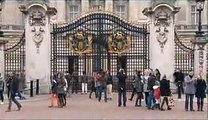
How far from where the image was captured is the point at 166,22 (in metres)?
28.5

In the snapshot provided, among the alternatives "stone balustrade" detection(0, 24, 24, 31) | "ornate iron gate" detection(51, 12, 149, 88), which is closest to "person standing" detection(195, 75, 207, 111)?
"ornate iron gate" detection(51, 12, 149, 88)

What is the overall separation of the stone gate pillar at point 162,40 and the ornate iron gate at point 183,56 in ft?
2.97

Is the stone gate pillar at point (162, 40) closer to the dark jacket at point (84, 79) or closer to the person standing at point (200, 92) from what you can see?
the dark jacket at point (84, 79)

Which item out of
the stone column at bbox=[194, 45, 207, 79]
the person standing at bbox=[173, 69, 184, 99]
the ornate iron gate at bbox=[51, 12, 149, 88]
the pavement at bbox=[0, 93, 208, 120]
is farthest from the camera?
the ornate iron gate at bbox=[51, 12, 149, 88]

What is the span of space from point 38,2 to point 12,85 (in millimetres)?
7970

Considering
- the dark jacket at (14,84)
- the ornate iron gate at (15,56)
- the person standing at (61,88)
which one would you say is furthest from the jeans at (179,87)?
the dark jacket at (14,84)

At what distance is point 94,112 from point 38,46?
9.17m

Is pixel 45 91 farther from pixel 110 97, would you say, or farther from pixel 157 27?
pixel 157 27

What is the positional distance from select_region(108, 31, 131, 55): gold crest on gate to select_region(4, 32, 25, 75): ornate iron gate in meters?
4.48

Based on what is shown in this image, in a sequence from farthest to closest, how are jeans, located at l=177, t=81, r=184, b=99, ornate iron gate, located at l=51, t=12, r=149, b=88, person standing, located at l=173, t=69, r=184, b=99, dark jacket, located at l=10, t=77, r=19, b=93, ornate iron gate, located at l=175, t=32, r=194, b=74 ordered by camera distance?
ornate iron gate, located at l=175, t=32, r=194, b=74 < ornate iron gate, located at l=51, t=12, r=149, b=88 < person standing, located at l=173, t=69, r=184, b=99 < jeans, located at l=177, t=81, r=184, b=99 < dark jacket, located at l=10, t=77, r=19, b=93

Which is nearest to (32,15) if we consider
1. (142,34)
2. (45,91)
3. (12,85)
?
(45,91)

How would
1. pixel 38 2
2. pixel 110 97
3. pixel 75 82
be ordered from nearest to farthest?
pixel 110 97 → pixel 38 2 → pixel 75 82

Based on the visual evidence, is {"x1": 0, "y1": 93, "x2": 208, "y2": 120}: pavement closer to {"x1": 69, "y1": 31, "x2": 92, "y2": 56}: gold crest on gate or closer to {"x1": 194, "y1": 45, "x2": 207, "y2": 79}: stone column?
{"x1": 194, "y1": 45, "x2": 207, "y2": 79}: stone column

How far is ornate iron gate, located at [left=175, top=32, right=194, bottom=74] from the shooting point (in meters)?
29.4
